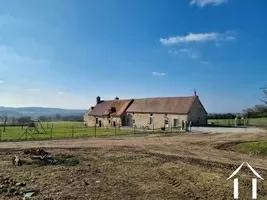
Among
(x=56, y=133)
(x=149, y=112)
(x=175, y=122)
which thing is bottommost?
(x=56, y=133)

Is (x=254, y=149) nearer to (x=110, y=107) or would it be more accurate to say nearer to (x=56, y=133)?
(x=56, y=133)

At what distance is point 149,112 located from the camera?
190 ft

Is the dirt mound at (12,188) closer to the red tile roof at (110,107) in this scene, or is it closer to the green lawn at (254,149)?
the green lawn at (254,149)

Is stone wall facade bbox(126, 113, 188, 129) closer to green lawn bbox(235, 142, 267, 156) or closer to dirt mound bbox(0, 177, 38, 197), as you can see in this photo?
green lawn bbox(235, 142, 267, 156)

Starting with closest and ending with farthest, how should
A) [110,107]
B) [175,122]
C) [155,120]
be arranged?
[175,122], [155,120], [110,107]

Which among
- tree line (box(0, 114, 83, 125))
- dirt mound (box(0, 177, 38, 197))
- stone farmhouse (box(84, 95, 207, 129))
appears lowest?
dirt mound (box(0, 177, 38, 197))

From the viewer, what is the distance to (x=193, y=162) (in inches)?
701

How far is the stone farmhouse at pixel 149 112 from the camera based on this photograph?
2045 inches

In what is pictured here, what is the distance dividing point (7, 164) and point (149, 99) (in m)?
46.1

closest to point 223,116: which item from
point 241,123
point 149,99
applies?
point 241,123

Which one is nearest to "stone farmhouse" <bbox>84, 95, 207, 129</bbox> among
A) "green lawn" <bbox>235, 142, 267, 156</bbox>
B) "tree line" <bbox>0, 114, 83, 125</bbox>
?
"tree line" <bbox>0, 114, 83, 125</bbox>

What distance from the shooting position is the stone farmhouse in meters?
51.9

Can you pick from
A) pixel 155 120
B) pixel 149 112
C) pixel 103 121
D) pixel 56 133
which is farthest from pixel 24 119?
pixel 56 133

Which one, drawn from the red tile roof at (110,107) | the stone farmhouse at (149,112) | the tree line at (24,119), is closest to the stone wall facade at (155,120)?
the stone farmhouse at (149,112)
